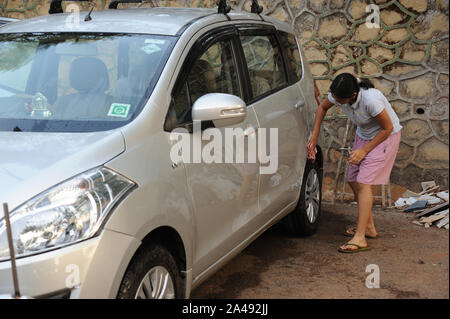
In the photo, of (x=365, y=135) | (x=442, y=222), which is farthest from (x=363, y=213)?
(x=442, y=222)

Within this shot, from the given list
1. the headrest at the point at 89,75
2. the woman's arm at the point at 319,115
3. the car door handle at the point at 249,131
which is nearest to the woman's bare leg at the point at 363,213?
the woman's arm at the point at 319,115

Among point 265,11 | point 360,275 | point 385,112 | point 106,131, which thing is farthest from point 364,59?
point 106,131

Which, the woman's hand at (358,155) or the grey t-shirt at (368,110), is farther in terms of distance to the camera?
the woman's hand at (358,155)

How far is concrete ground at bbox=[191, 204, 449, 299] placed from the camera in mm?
4383

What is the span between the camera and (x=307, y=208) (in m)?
5.55

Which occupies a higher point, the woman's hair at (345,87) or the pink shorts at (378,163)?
the woman's hair at (345,87)

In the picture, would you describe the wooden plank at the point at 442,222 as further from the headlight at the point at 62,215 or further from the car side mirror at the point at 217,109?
the headlight at the point at 62,215

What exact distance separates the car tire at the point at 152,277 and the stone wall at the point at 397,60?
14.8 feet

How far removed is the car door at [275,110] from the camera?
4.38 metres

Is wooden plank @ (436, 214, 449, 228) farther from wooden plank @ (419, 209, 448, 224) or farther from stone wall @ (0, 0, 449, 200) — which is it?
stone wall @ (0, 0, 449, 200)

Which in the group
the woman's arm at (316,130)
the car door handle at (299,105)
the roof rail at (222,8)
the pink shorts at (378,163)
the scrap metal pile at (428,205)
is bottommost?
the scrap metal pile at (428,205)

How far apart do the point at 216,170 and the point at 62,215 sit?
3.80ft

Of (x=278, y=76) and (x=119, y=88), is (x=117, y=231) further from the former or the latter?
(x=278, y=76)

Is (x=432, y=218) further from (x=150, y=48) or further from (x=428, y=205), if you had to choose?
(x=150, y=48)
